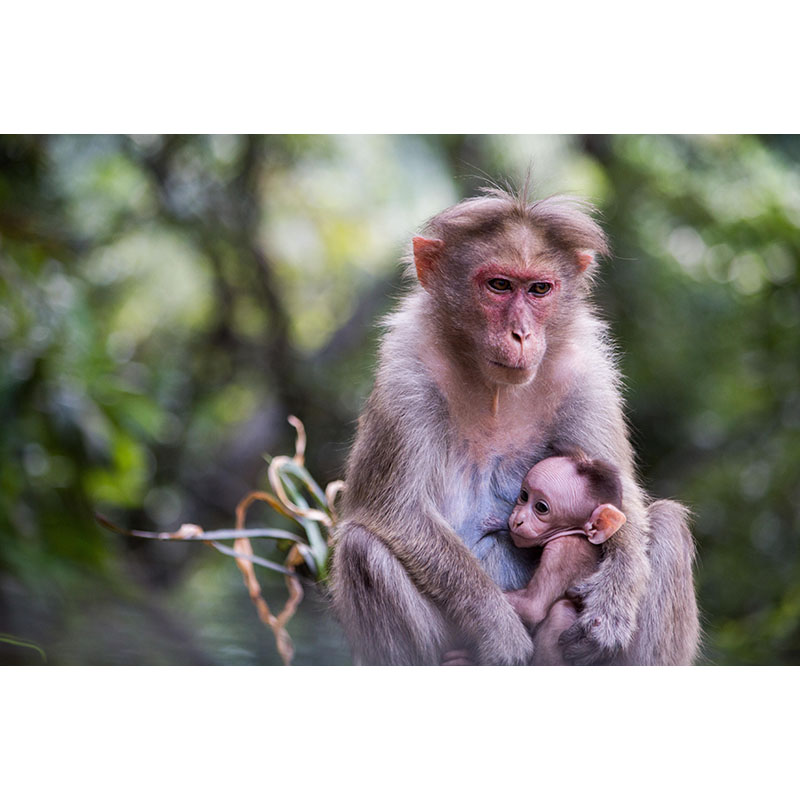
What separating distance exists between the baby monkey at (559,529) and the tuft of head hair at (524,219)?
1.68 feet

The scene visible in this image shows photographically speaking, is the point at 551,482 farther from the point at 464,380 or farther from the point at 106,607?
the point at 106,607

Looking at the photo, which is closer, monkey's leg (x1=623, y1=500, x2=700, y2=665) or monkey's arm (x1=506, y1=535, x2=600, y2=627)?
monkey's arm (x1=506, y1=535, x2=600, y2=627)

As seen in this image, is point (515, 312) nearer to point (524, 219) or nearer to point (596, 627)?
point (524, 219)

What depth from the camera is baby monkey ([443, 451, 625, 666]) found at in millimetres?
2371

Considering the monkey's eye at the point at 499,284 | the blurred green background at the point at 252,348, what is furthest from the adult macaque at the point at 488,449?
the blurred green background at the point at 252,348

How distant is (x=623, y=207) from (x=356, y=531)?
3984mm

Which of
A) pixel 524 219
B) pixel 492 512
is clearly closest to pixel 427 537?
pixel 492 512

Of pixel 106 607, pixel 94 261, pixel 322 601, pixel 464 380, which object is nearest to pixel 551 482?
pixel 464 380

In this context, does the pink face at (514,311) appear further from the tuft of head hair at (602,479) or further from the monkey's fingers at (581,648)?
the monkey's fingers at (581,648)

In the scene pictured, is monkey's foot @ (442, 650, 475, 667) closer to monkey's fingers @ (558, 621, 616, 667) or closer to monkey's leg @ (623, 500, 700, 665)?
monkey's fingers @ (558, 621, 616, 667)

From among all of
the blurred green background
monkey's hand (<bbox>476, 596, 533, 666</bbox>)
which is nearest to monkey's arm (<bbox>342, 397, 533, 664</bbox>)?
monkey's hand (<bbox>476, 596, 533, 666</bbox>)

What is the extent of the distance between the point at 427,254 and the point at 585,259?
0.38m

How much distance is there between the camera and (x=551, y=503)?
7.74 ft

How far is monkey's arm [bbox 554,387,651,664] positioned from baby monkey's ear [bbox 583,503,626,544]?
0.16 feet
